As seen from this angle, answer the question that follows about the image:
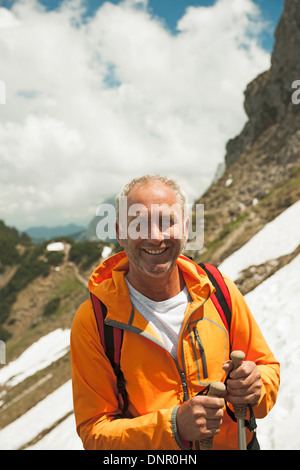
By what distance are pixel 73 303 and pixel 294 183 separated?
164 ft

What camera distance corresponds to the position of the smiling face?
9.25 feet

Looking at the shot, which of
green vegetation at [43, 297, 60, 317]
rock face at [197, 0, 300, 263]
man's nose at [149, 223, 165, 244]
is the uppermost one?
rock face at [197, 0, 300, 263]

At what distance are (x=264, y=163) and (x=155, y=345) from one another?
4262 centimetres

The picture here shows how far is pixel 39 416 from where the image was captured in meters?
17.2

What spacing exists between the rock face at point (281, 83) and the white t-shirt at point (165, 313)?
43.3 metres

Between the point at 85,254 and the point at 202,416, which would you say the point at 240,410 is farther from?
the point at 85,254

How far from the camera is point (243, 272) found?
16172mm

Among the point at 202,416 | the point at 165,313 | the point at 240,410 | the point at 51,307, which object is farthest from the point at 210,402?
the point at 51,307

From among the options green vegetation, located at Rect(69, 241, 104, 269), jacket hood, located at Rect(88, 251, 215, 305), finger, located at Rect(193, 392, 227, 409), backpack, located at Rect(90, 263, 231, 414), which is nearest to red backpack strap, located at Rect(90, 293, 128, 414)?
backpack, located at Rect(90, 263, 231, 414)

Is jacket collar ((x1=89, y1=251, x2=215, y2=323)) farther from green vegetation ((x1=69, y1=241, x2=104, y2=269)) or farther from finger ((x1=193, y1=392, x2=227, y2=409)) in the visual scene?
green vegetation ((x1=69, y1=241, x2=104, y2=269))

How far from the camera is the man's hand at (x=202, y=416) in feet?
7.59

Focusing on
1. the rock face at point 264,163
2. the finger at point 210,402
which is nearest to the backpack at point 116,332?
the finger at point 210,402

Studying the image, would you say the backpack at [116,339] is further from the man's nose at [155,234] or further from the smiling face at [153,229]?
the man's nose at [155,234]

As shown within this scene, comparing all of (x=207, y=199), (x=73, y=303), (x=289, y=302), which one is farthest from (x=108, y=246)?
(x=289, y=302)
